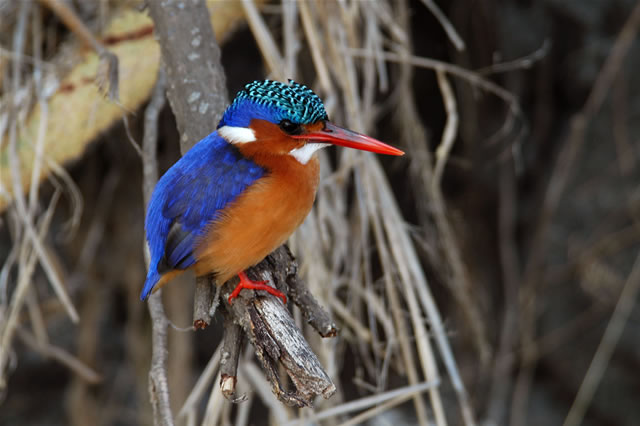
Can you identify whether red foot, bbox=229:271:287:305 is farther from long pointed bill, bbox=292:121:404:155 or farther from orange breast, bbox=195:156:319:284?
long pointed bill, bbox=292:121:404:155

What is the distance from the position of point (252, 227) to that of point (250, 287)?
129mm

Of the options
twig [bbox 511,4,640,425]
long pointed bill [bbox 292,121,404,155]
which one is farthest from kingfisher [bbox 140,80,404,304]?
twig [bbox 511,4,640,425]

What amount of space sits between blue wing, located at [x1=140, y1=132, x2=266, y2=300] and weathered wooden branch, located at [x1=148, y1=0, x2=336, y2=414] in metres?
0.08

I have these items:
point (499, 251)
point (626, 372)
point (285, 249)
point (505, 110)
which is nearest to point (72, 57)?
point (285, 249)

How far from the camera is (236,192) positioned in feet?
4.54

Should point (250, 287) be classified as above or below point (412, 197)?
above

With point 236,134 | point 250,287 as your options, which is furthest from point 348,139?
point 250,287

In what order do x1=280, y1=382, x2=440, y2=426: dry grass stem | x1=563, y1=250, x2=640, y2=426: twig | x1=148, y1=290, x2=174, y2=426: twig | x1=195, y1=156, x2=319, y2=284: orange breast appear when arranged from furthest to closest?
x1=563, y1=250, x2=640, y2=426: twig < x1=280, y1=382, x2=440, y2=426: dry grass stem < x1=195, y1=156, x2=319, y2=284: orange breast < x1=148, y1=290, x2=174, y2=426: twig

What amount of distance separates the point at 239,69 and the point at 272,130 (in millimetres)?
1421

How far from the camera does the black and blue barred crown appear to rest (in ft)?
4.51

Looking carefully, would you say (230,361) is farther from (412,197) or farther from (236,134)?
(412,197)

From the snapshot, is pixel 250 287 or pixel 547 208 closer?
pixel 250 287

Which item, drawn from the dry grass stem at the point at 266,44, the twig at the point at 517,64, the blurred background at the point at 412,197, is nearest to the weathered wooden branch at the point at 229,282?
the dry grass stem at the point at 266,44

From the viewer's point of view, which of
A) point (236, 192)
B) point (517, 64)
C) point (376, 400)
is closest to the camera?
point (236, 192)
